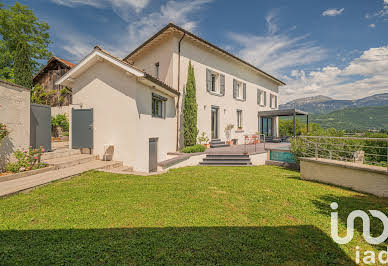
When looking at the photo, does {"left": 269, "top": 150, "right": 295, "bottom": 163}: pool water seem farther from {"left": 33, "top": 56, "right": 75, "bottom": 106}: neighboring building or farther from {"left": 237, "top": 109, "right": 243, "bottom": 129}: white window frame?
{"left": 33, "top": 56, "right": 75, "bottom": 106}: neighboring building

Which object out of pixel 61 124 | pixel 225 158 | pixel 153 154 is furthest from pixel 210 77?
pixel 61 124

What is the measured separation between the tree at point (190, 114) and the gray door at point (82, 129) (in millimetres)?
5584

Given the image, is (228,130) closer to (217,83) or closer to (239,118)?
(239,118)

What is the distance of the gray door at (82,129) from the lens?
842 centimetres

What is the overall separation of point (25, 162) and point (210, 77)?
12.1 m

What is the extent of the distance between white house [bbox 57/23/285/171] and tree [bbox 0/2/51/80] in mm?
17057

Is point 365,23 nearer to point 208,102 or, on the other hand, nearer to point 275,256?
point 208,102

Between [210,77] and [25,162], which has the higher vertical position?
[210,77]

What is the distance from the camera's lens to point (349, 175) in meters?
5.29

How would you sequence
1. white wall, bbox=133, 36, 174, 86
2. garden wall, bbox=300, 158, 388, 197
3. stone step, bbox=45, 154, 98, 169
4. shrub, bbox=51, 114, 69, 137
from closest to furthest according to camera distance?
garden wall, bbox=300, 158, 388, 197
stone step, bbox=45, 154, 98, 169
white wall, bbox=133, 36, 174, 86
shrub, bbox=51, 114, 69, 137

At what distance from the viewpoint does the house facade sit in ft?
38.6

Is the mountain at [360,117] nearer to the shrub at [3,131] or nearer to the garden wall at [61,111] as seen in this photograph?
the garden wall at [61,111]

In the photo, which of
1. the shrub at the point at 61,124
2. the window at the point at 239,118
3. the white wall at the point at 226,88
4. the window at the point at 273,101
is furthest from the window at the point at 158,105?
the window at the point at 273,101

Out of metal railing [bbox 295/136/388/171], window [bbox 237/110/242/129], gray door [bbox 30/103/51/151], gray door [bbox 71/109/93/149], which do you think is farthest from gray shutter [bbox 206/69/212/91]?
gray door [bbox 30/103/51/151]
